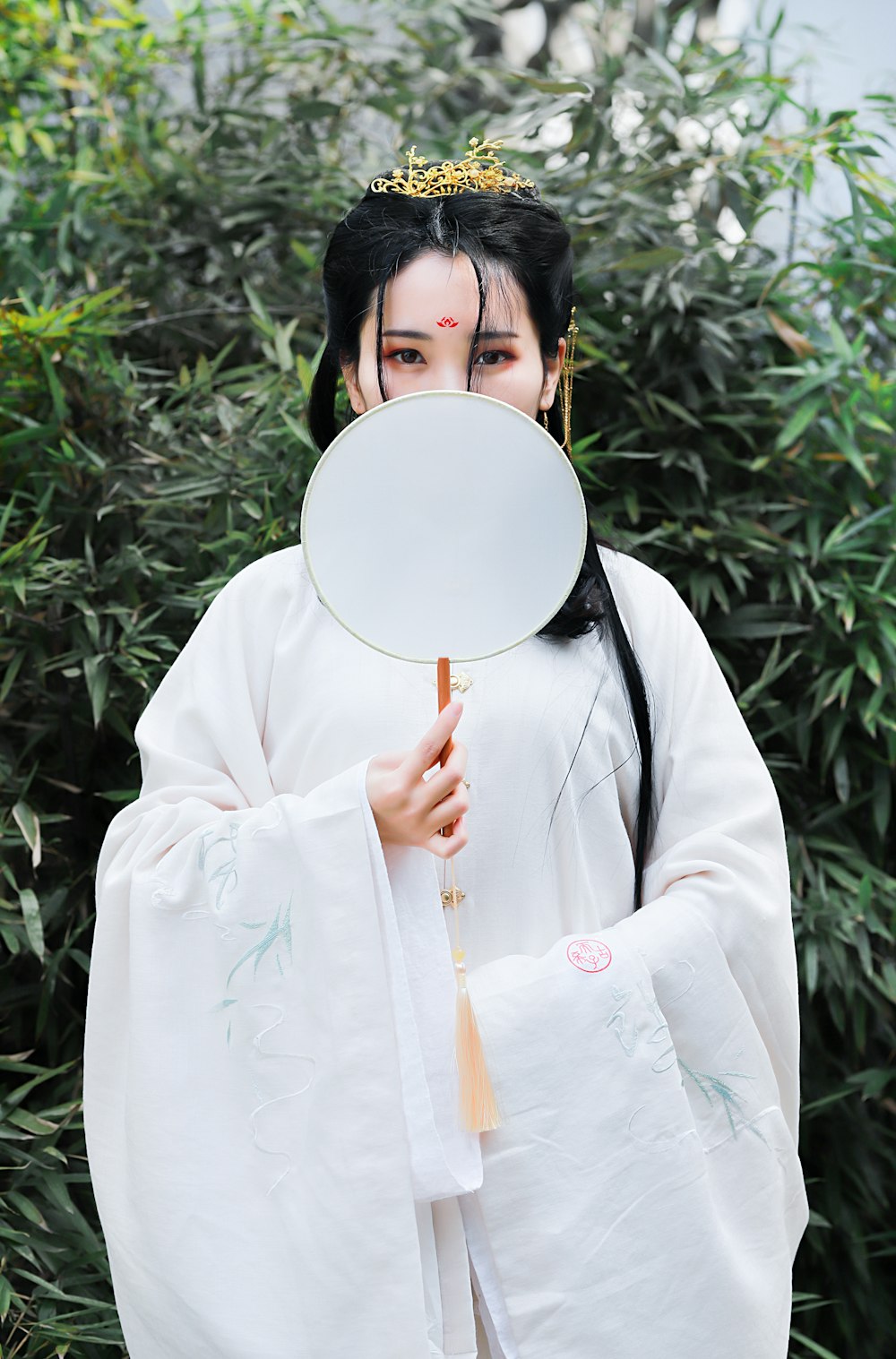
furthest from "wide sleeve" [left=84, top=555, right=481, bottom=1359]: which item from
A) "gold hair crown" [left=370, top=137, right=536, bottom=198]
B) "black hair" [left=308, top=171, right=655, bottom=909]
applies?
"gold hair crown" [left=370, top=137, right=536, bottom=198]

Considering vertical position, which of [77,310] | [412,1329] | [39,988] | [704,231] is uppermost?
[704,231]

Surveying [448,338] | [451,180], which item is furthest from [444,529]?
[451,180]

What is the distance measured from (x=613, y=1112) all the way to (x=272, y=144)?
2.06 meters

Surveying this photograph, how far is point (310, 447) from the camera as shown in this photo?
6.72ft

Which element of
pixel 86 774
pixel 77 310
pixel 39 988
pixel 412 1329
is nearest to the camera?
pixel 412 1329

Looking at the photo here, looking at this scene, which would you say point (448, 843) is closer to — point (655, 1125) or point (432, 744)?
point (432, 744)

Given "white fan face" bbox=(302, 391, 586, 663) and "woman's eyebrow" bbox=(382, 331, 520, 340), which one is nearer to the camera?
"white fan face" bbox=(302, 391, 586, 663)

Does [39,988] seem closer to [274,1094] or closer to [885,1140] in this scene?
[274,1094]

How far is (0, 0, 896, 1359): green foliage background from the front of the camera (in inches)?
79.3

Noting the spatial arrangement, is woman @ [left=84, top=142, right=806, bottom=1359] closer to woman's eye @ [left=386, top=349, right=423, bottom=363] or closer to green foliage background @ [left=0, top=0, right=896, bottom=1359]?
woman's eye @ [left=386, top=349, right=423, bottom=363]

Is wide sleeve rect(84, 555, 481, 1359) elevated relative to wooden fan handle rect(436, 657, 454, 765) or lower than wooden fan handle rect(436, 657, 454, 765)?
lower

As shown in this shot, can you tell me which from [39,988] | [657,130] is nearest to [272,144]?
[657,130]

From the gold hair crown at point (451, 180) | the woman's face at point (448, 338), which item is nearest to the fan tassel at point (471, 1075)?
the woman's face at point (448, 338)

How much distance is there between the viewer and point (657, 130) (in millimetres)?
2414
